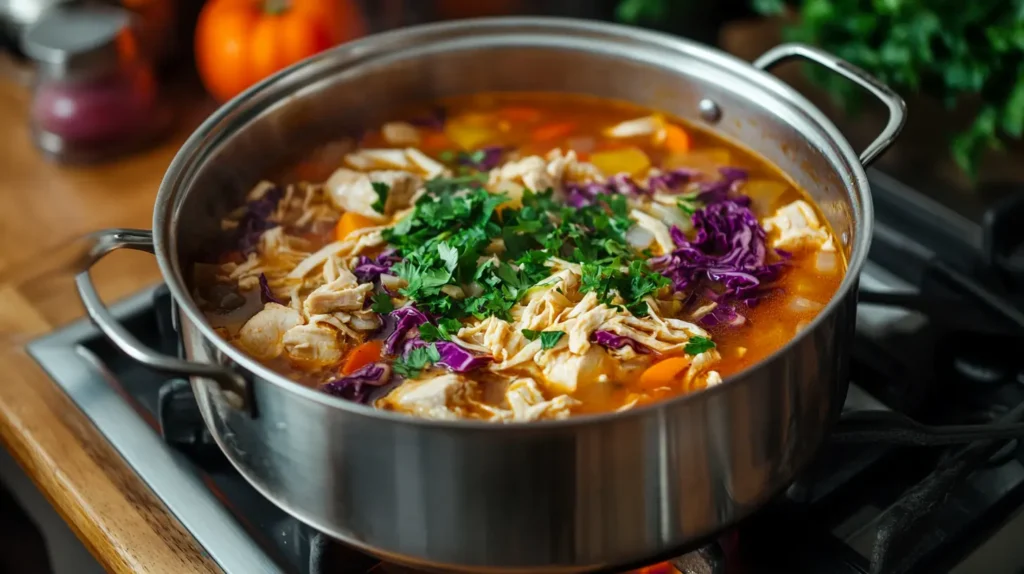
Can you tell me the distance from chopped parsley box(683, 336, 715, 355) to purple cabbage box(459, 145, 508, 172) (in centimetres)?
57

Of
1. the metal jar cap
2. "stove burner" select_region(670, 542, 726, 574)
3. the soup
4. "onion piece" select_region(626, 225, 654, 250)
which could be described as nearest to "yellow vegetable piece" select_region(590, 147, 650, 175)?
the soup

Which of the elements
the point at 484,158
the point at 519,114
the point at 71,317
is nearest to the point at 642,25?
the point at 519,114

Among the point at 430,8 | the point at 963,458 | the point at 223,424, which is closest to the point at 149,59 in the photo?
the point at 430,8

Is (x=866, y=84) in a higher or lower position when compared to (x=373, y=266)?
higher

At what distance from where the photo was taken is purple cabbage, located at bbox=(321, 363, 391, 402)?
50.3 inches

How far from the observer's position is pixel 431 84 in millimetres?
1824

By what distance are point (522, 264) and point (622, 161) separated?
393 millimetres

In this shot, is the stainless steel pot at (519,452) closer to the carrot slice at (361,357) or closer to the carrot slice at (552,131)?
the carrot slice at (361,357)

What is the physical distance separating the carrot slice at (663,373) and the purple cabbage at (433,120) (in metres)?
0.72

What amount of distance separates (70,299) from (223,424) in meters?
0.80

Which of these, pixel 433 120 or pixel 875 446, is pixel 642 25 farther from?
pixel 875 446

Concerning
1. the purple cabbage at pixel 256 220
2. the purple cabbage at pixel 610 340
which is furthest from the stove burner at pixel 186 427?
the purple cabbage at pixel 610 340

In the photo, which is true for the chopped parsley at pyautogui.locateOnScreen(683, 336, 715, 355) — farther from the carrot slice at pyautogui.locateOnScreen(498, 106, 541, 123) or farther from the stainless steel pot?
the carrot slice at pyautogui.locateOnScreen(498, 106, 541, 123)

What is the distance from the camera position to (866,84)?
1.46 metres
